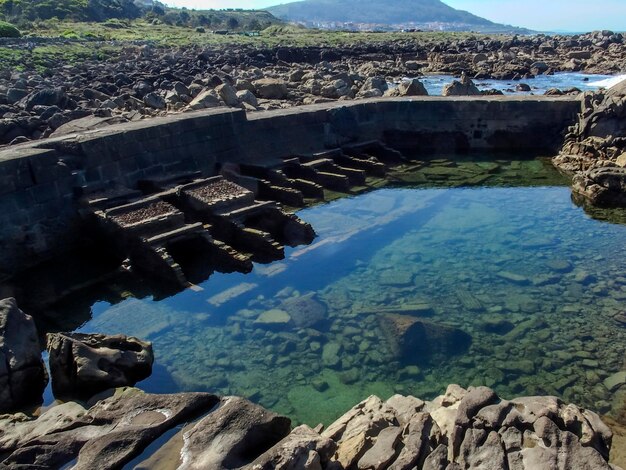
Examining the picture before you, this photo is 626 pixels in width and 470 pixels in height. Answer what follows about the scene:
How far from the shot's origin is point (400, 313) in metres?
7.56

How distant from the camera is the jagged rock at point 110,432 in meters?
4.10

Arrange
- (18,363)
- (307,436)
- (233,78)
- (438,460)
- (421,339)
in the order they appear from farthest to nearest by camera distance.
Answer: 1. (233,78)
2. (421,339)
3. (18,363)
4. (307,436)
5. (438,460)

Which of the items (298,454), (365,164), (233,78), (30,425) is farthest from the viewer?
(233,78)

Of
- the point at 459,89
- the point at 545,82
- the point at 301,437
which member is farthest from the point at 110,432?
the point at 545,82

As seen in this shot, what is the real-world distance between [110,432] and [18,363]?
6.60 feet

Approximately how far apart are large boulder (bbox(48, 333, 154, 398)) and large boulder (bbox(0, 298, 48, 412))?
0.16m

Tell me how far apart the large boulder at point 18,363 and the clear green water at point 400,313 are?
3.89 feet

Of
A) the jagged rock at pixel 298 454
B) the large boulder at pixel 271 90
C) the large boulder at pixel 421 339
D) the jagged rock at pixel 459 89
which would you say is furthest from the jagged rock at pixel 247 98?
the jagged rock at pixel 298 454

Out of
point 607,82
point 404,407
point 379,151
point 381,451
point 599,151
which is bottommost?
point 404,407

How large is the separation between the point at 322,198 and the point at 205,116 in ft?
9.98

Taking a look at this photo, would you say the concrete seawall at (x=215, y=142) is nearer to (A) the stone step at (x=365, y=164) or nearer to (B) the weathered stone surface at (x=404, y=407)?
(A) the stone step at (x=365, y=164)

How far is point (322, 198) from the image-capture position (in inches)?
463

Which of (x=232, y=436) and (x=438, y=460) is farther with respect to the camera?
(x=232, y=436)

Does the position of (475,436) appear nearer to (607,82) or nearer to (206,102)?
(206,102)
